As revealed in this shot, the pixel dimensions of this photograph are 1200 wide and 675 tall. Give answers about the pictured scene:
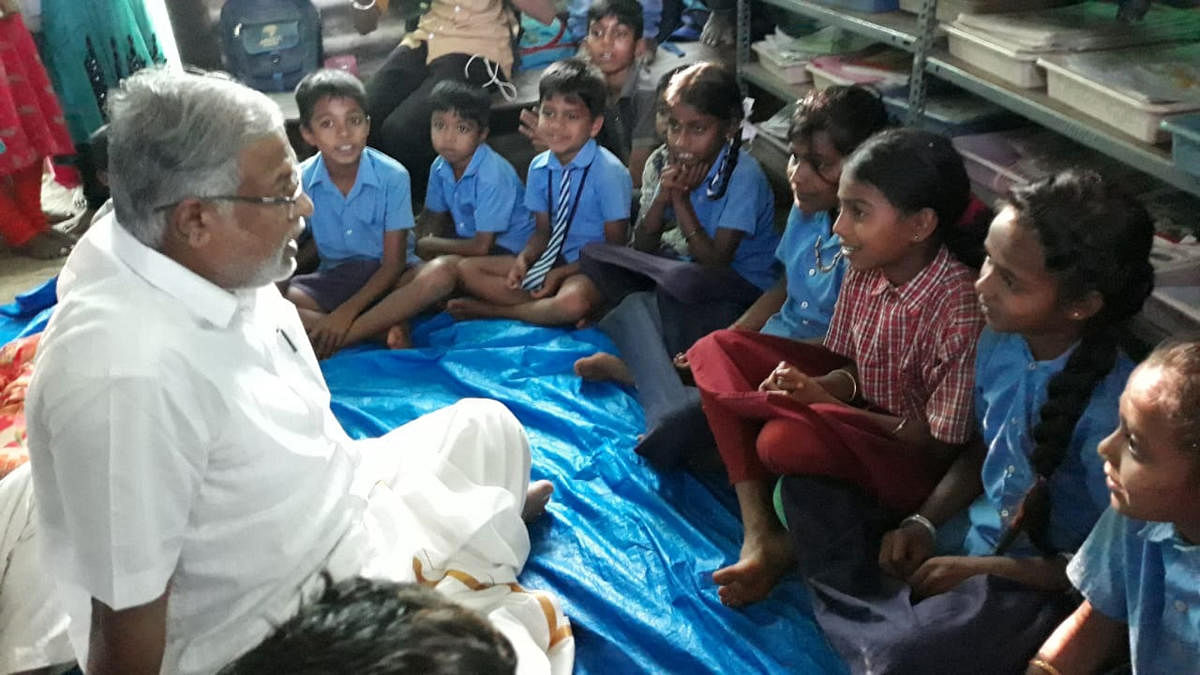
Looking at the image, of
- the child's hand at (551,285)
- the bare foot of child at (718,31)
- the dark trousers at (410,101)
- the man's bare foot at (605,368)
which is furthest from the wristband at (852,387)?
the dark trousers at (410,101)

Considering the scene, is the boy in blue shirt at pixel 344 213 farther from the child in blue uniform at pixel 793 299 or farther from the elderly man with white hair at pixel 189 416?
the elderly man with white hair at pixel 189 416

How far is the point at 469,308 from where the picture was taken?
2.65 metres

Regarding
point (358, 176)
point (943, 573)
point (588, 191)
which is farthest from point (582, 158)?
point (943, 573)

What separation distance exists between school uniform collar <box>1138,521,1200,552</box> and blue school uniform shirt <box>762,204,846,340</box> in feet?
3.02

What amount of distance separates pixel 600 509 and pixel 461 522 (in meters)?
0.44

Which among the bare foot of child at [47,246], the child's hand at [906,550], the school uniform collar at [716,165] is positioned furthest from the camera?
the bare foot of child at [47,246]

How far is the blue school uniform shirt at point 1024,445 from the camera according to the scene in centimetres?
→ 139

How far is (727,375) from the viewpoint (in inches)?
73.2

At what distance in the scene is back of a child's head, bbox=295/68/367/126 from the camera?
2518mm

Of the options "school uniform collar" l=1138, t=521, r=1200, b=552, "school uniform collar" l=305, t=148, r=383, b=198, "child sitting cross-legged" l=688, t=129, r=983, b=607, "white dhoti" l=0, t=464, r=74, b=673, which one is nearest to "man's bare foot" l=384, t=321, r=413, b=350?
"school uniform collar" l=305, t=148, r=383, b=198

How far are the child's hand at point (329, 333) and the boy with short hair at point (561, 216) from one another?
300 mm

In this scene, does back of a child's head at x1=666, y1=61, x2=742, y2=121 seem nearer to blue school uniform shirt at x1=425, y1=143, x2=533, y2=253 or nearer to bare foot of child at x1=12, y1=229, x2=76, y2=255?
blue school uniform shirt at x1=425, y1=143, x2=533, y2=253

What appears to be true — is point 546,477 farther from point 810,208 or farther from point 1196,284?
point 1196,284

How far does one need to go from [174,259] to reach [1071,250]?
4.12 feet
